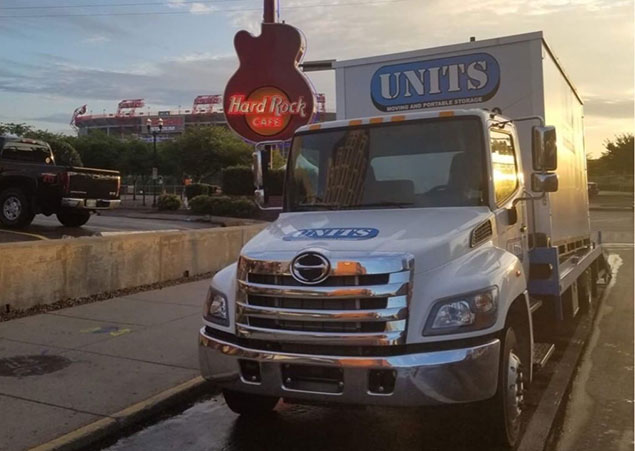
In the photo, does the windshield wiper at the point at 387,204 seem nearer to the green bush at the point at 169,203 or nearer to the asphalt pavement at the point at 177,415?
the asphalt pavement at the point at 177,415

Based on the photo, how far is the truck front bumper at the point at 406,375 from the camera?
360 cm

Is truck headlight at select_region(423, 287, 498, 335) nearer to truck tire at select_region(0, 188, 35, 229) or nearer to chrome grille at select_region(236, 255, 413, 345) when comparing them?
chrome grille at select_region(236, 255, 413, 345)

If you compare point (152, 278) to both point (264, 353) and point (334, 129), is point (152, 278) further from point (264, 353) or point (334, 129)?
point (264, 353)

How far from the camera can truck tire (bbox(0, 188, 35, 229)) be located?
46.9ft

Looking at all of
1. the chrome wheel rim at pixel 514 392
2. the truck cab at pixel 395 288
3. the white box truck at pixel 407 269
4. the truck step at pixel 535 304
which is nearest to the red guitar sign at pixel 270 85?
the white box truck at pixel 407 269

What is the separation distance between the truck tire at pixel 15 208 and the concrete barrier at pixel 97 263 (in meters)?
5.01

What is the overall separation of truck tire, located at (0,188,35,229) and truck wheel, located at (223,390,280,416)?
37.0 ft

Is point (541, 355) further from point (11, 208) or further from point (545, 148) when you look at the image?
point (11, 208)

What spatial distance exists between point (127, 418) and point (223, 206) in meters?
20.0

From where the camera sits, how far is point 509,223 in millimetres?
4930

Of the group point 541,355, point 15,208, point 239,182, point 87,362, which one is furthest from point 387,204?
point 239,182

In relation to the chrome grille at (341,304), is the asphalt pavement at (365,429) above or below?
below

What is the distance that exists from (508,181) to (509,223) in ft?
1.34

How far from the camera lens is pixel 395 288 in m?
3.69
